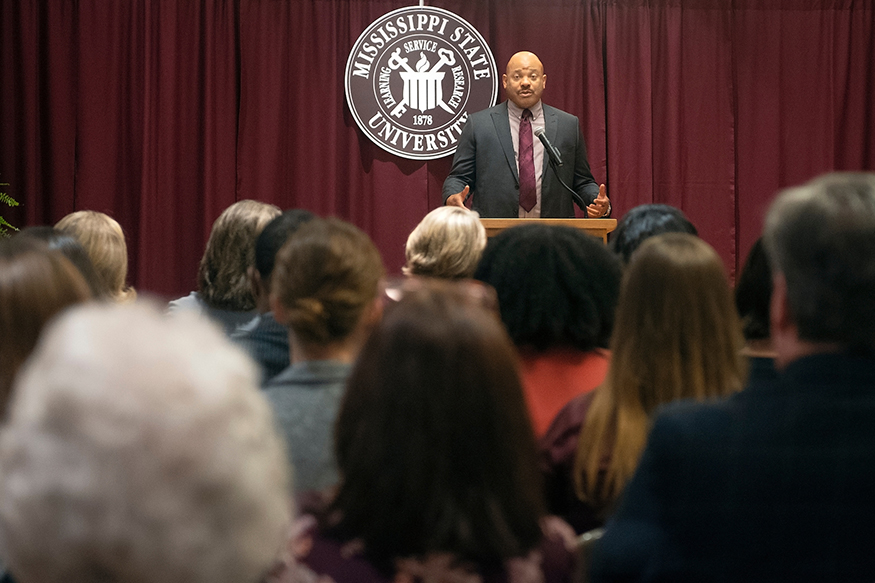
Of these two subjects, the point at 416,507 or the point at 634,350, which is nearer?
the point at 416,507

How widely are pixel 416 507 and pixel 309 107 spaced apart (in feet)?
15.6

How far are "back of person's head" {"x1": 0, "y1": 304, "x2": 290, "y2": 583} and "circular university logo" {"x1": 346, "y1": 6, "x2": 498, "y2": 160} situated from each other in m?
4.73

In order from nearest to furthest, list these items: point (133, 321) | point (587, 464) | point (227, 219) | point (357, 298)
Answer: point (133, 321) < point (587, 464) < point (357, 298) < point (227, 219)

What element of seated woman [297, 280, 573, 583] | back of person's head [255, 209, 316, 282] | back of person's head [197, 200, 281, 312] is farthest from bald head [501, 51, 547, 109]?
seated woman [297, 280, 573, 583]

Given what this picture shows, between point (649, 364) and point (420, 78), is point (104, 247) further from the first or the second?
point (420, 78)

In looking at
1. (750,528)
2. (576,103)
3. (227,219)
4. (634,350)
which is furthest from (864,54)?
(750,528)

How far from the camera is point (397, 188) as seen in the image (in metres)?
5.50

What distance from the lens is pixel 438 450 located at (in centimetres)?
93

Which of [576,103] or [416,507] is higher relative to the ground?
[576,103]

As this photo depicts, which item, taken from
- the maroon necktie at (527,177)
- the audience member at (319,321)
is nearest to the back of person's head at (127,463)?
the audience member at (319,321)

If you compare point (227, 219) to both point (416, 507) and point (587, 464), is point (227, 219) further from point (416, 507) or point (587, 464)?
point (416, 507)

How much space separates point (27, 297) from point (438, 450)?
70cm

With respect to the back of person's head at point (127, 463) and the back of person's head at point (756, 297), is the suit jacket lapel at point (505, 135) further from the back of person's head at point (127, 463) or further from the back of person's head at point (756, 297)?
the back of person's head at point (127, 463)

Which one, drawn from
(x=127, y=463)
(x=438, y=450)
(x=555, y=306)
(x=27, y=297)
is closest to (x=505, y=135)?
(x=555, y=306)
